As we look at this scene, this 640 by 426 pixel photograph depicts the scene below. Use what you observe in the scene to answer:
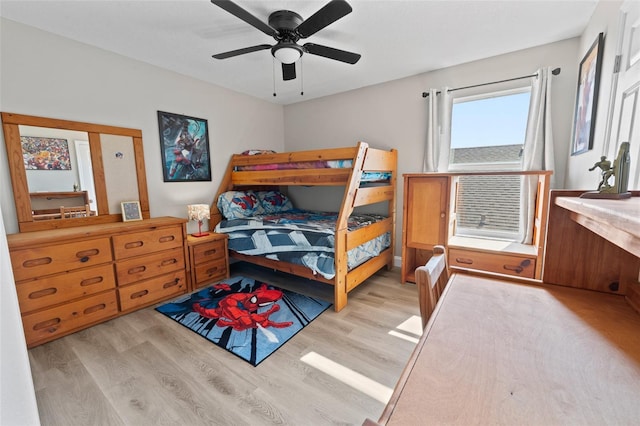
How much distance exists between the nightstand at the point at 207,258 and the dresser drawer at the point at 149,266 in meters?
0.15

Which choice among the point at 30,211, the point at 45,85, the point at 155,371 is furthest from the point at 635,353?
the point at 45,85

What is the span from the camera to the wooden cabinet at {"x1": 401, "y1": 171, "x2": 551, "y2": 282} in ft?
7.63

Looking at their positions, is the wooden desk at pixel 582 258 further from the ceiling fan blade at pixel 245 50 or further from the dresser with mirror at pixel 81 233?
the dresser with mirror at pixel 81 233

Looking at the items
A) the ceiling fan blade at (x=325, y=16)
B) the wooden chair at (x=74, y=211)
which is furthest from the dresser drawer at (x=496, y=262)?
the wooden chair at (x=74, y=211)

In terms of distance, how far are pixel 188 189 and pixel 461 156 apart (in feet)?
10.5

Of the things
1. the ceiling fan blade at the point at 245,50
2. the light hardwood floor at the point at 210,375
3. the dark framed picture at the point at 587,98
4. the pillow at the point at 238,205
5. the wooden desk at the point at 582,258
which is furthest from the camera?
the pillow at the point at 238,205

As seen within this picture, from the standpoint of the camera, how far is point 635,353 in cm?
62

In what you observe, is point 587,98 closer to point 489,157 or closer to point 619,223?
point 489,157

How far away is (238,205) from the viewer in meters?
3.42

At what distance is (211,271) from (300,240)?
1.20 meters

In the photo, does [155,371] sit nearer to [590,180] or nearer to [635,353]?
[635,353]

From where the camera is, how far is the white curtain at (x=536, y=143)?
2.44 meters

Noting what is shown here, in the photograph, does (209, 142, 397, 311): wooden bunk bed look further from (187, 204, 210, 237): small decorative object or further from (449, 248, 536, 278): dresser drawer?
(449, 248, 536, 278): dresser drawer

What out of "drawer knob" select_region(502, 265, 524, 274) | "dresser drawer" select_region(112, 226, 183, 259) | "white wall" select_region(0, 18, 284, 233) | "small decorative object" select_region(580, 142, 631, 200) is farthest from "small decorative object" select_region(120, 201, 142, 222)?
"drawer knob" select_region(502, 265, 524, 274)
